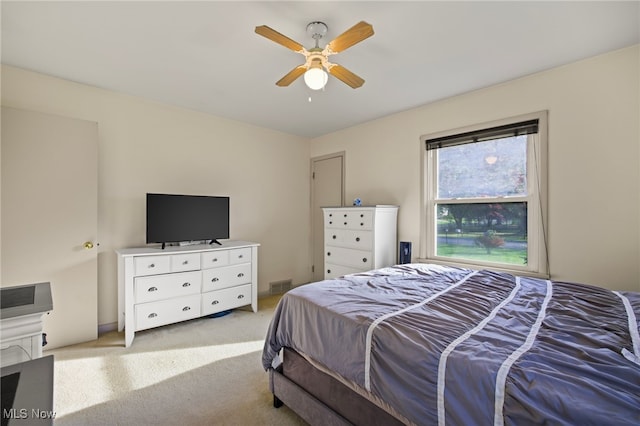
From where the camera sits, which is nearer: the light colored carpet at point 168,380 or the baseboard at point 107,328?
the light colored carpet at point 168,380

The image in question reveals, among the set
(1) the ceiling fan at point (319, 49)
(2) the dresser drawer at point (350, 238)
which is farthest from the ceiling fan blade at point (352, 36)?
(2) the dresser drawer at point (350, 238)

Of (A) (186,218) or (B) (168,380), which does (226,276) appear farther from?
(B) (168,380)

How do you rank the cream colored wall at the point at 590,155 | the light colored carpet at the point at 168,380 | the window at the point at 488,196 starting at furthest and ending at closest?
1. the window at the point at 488,196
2. the cream colored wall at the point at 590,155
3. the light colored carpet at the point at 168,380

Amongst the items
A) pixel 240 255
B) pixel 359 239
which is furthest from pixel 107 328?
pixel 359 239

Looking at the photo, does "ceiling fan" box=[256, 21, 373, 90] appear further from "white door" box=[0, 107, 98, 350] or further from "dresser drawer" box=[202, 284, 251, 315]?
"dresser drawer" box=[202, 284, 251, 315]

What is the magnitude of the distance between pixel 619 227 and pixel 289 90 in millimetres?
3145

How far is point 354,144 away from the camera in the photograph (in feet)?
13.8

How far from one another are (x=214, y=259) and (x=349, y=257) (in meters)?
1.64

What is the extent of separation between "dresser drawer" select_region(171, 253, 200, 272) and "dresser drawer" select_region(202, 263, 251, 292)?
14 cm

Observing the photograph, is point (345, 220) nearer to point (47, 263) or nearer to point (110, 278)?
point (110, 278)

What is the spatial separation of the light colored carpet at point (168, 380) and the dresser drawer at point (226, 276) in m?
0.48

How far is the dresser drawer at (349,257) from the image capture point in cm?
345

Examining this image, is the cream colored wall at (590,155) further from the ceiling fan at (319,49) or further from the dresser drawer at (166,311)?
the dresser drawer at (166,311)

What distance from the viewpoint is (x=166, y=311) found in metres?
2.92
